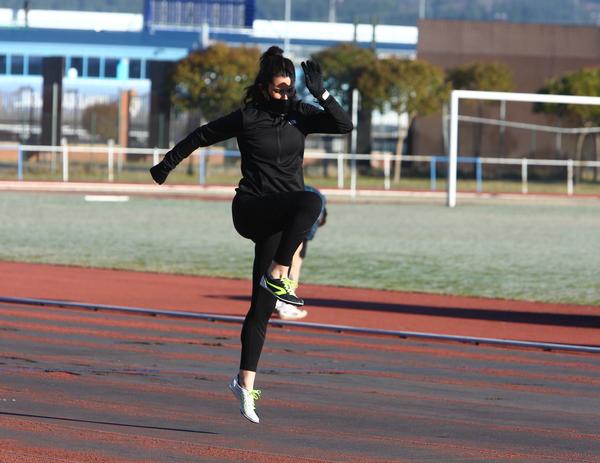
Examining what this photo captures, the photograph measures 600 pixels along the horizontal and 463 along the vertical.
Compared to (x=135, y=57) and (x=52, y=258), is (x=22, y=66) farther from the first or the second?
(x=52, y=258)

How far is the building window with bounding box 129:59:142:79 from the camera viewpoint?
67.2 meters

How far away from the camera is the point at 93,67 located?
69.7m

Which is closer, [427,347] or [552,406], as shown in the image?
[552,406]

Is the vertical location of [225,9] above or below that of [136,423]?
above

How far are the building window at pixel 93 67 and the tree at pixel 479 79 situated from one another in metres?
21.0

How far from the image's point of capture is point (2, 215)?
28078 mm

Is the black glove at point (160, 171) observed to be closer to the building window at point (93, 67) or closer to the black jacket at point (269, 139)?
the black jacket at point (269, 139)

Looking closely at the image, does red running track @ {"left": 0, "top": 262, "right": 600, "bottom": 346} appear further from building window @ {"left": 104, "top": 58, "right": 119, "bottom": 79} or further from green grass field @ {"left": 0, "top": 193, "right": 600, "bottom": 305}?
building window @ {"left": 104, "top": 58, "right": 119, "bottom": 79}

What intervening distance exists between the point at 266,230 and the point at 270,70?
2.59 ft

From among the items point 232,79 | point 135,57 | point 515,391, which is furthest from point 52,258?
point 135,57

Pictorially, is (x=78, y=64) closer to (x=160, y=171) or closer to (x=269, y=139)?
(x=160, y=171)

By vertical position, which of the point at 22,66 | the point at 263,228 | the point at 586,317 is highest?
the point at 22,66

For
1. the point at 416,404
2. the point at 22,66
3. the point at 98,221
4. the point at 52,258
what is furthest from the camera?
the point at 22,66

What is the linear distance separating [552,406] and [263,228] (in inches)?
93.5
